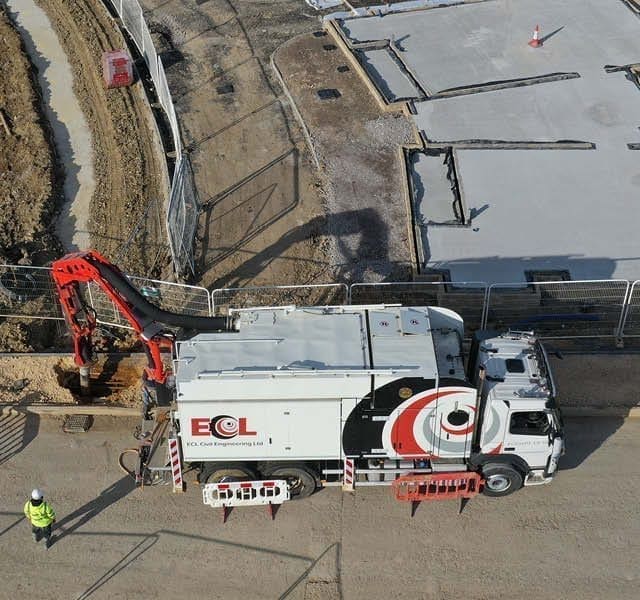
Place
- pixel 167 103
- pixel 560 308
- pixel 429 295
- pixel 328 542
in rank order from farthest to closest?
pixel 167 103 < pixel 429 295 < pixel 560 308 < pixel 328 542

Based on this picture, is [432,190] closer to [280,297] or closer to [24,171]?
[280,297]

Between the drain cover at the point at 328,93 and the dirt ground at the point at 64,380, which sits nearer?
the dirt ground at the point at 64,380

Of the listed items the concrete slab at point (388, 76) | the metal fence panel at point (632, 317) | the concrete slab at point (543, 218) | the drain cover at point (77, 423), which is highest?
the concrete slab at point (388, 76)

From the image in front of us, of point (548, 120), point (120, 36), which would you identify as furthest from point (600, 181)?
point (120, 36)

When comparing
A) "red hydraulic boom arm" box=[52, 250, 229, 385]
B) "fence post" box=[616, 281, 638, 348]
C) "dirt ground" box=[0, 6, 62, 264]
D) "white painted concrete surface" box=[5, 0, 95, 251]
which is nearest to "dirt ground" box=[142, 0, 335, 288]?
"white painted concrete surface" box=[5, 0, 95, 251]

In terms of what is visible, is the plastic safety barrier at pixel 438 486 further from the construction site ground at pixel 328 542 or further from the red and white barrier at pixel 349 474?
the red and white barrier at pixel 349 474

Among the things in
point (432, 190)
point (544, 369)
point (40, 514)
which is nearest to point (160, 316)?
point (40, 514)

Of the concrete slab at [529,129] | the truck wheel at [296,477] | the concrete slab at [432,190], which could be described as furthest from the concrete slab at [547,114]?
the truck wheel at [296,477]

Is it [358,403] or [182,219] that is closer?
[358,403]
